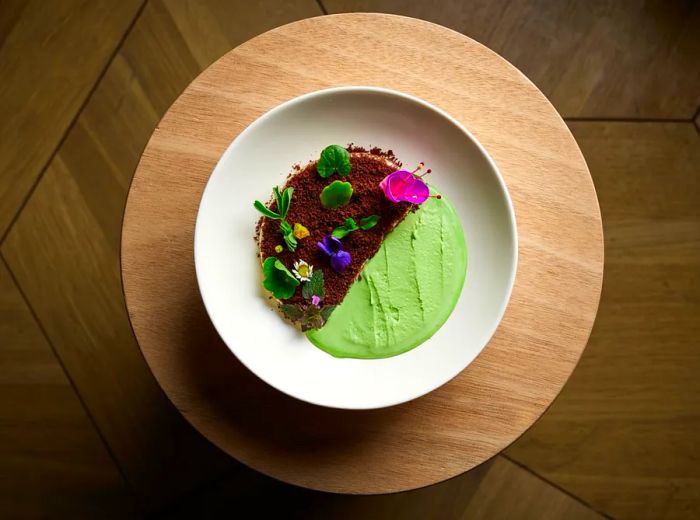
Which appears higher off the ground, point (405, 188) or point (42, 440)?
point (405, 188)

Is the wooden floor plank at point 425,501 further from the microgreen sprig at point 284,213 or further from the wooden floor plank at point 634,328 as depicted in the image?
the microgreen sprig at point 284,213

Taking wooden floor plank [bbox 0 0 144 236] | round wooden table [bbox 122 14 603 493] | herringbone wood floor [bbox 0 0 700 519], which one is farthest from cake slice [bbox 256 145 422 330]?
wooden floor plank [bbox 0 0 144 236]

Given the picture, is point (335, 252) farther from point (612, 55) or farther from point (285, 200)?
point (612, 55)

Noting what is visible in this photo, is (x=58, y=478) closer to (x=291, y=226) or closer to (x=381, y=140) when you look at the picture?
(x=291, y=226)

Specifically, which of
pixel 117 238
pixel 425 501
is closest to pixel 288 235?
pixel 117 238

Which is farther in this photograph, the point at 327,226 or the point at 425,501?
the point at 425,501
